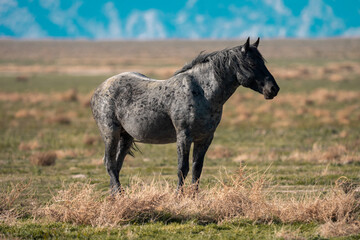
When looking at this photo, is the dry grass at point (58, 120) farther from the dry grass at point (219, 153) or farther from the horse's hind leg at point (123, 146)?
the horse's hind leg at point (123, 146)

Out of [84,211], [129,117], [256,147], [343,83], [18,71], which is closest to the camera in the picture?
[84,211]

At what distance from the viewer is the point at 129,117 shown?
8766mm

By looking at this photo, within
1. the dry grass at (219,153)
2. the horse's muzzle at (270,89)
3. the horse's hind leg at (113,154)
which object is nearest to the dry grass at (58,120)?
the dry grass at (219,153)

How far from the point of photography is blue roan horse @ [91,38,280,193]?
8.20m

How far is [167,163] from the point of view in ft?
50.9

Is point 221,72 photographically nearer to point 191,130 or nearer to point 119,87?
point 191,130

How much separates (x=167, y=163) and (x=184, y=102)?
745 centimetres

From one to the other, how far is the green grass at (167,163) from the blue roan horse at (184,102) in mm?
758

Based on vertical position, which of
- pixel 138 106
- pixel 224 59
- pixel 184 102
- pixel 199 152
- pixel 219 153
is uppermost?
pixel 224 59

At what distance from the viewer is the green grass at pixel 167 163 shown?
24.5 feet

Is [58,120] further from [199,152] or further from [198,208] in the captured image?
[198,208]

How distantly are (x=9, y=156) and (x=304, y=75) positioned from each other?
47079 millimetres

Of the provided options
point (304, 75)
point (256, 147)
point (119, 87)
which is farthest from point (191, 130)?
point (304, 75)

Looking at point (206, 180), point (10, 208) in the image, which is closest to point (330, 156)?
point (206, 180)
